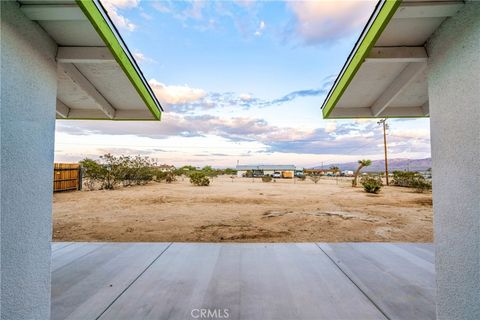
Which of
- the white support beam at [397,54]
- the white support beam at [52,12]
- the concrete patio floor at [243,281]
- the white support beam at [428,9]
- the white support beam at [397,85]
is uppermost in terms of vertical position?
the white support beam at [428,9]

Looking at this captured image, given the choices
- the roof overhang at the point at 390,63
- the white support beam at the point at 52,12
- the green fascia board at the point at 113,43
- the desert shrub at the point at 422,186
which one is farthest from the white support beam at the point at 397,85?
the desert shrub at the point at 422,186

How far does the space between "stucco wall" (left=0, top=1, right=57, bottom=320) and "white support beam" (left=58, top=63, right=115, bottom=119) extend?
0.27 meters

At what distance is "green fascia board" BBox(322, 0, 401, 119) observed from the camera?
4.29 feet

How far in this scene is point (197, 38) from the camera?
715cm

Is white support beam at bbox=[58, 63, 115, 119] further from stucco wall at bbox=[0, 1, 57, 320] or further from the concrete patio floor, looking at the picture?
the concrete patio floor

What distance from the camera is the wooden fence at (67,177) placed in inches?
497

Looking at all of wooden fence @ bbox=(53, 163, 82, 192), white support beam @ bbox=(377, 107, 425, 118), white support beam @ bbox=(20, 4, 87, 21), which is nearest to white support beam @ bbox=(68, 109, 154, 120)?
white support beam @ bbox=(20, 4, 87, 21)

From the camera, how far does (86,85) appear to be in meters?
2.15

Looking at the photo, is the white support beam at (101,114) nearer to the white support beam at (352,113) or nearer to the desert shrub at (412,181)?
the white support beam at (352,113)

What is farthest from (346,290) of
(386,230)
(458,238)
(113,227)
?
(113,227)

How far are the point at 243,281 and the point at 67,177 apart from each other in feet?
50.2

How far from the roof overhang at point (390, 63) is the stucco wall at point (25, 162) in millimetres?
2235

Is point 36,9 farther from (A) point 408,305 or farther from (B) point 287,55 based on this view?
(B) point 287,55

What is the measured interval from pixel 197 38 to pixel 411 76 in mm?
6813
